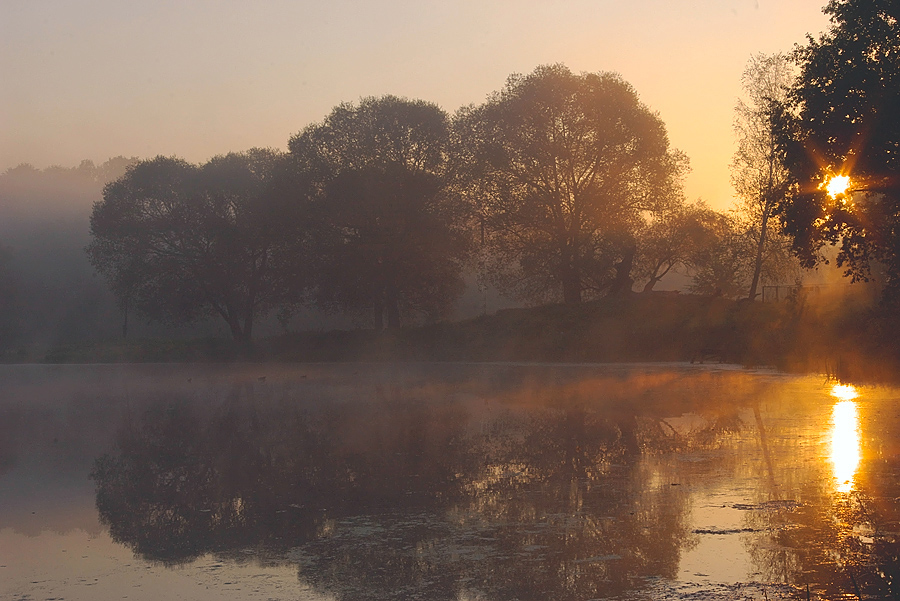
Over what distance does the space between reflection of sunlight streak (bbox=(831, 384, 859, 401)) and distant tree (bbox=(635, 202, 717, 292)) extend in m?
29.1

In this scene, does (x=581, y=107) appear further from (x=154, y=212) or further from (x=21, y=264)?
(x=21, y=264)

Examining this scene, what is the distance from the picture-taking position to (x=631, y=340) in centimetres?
3719

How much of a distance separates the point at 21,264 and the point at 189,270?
36334 mm

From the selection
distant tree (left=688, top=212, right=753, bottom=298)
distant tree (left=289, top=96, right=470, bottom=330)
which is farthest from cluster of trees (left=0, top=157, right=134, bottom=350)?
distant tree (left=688, top=212, right=753, bottom=298)

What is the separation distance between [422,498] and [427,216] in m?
42.4

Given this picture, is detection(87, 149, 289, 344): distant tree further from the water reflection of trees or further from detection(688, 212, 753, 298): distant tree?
the water reflection of trees

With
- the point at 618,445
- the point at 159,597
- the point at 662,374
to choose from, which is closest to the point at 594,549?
the point at 159,597

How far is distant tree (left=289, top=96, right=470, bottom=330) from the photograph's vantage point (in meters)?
49.7

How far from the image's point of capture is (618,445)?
41.9 feet

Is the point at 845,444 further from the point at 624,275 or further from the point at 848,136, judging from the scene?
the point at 624,275

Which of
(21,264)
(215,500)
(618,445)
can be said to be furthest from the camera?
(21,264)

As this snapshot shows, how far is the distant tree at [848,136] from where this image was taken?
25.3 m

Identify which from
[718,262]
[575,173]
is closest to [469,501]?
[575,173]

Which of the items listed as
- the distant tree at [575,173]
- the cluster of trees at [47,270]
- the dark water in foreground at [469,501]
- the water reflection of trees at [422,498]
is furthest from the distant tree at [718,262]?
the cluster of trees at [47,270]
